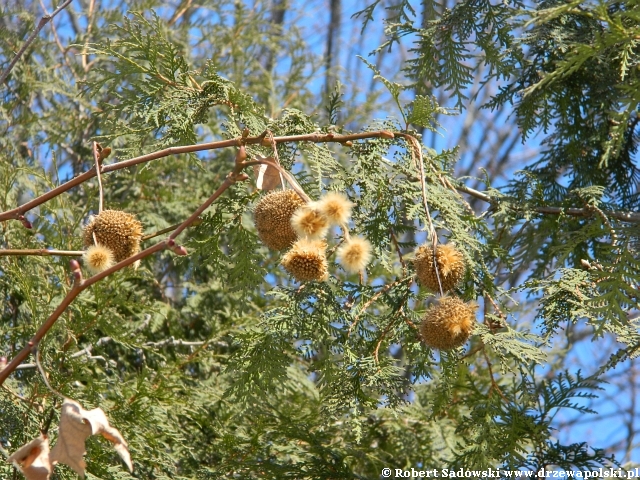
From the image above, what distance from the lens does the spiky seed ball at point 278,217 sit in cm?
120

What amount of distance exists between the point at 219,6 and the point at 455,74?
4.67ft

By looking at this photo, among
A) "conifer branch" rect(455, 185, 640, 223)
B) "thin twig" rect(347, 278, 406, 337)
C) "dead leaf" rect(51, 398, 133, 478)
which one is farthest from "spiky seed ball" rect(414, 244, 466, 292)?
"dead leaf" rect(51, 398, 133, 478)

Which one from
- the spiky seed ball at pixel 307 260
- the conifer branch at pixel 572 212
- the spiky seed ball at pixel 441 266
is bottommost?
the spiky seed ball at pixel 307 260

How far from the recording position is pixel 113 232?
1187 millimetres

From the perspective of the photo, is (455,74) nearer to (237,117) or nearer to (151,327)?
(237,117)

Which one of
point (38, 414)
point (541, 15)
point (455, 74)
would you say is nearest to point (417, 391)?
point (455, 74)

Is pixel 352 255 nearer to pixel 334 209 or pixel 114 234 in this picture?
pixel 334 209

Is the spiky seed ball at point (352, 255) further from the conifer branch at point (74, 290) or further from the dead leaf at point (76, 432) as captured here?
the dead leaf at point (76, 432)

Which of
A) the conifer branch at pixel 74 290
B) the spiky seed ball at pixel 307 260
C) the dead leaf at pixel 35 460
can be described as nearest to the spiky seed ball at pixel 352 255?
the spiky seed ball at pixel 307 260

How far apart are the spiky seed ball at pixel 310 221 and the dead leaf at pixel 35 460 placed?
44cm

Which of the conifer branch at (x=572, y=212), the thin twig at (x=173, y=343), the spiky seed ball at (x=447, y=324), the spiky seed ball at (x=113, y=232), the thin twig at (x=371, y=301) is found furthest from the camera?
the thin twig at (x=173, y=343)

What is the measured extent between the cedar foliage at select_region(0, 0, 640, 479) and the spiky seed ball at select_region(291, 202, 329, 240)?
1.30 feet

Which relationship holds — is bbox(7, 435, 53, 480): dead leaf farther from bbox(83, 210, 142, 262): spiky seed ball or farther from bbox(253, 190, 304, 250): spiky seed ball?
bbox(253, 190, 304, 250): spiky seed ball

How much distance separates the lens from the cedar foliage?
168 cm
